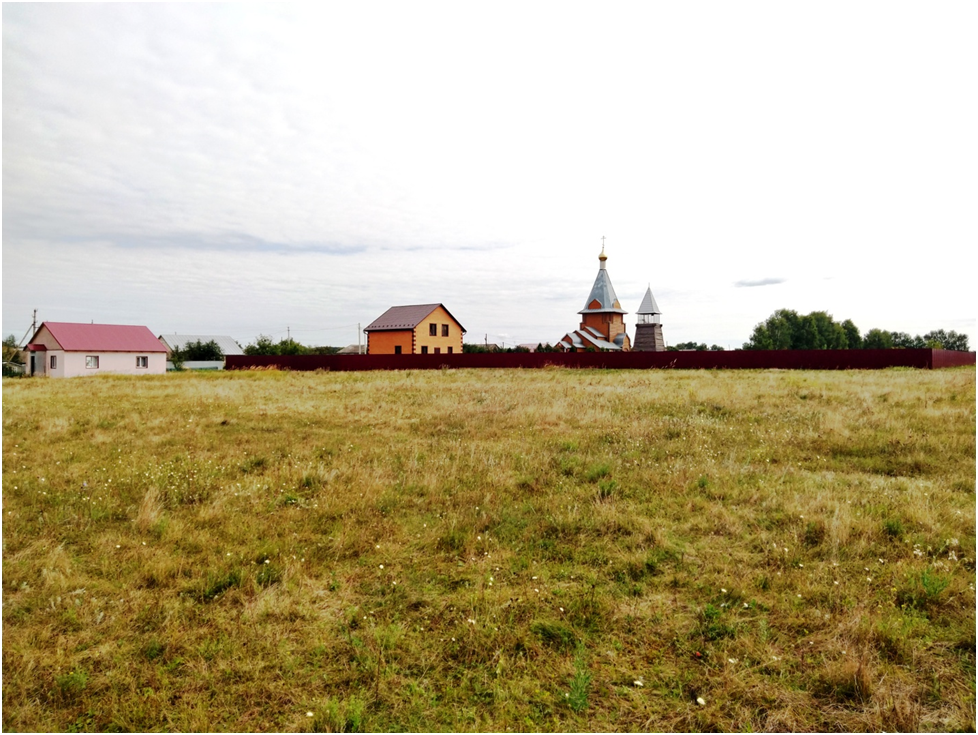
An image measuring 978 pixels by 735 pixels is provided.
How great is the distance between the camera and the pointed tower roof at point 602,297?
52.6 m

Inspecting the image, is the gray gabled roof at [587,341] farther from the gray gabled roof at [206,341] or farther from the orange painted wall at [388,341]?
the gray gabled roof at [206,341]

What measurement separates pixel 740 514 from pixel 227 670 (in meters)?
4.81

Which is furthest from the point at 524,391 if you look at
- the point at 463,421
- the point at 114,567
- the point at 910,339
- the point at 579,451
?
the point at 910,339

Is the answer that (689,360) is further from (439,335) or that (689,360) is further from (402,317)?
(402,317)

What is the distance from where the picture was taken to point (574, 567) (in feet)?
14.7

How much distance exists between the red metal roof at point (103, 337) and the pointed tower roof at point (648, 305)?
42933 millimetres

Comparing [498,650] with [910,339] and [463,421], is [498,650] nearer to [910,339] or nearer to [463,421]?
[463,421]

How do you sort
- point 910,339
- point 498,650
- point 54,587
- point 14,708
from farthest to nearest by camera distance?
point 910,339, point 54,587, point 498,650, point 14,708

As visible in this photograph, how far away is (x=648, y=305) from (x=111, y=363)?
151ft

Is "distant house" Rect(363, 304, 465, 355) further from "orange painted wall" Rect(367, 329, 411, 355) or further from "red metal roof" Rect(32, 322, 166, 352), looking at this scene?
"red metal roof" Rect(32, 322, 166, 352)

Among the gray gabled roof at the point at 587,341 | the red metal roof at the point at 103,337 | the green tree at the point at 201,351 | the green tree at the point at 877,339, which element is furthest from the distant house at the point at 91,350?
the green tree at the point at 877,339

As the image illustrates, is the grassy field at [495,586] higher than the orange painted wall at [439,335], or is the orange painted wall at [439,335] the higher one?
the orange painted wall at [439,335]

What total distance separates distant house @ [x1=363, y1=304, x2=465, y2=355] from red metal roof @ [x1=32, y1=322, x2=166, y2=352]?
17.4 m

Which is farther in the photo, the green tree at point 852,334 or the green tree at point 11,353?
the green tree at point 852,334
